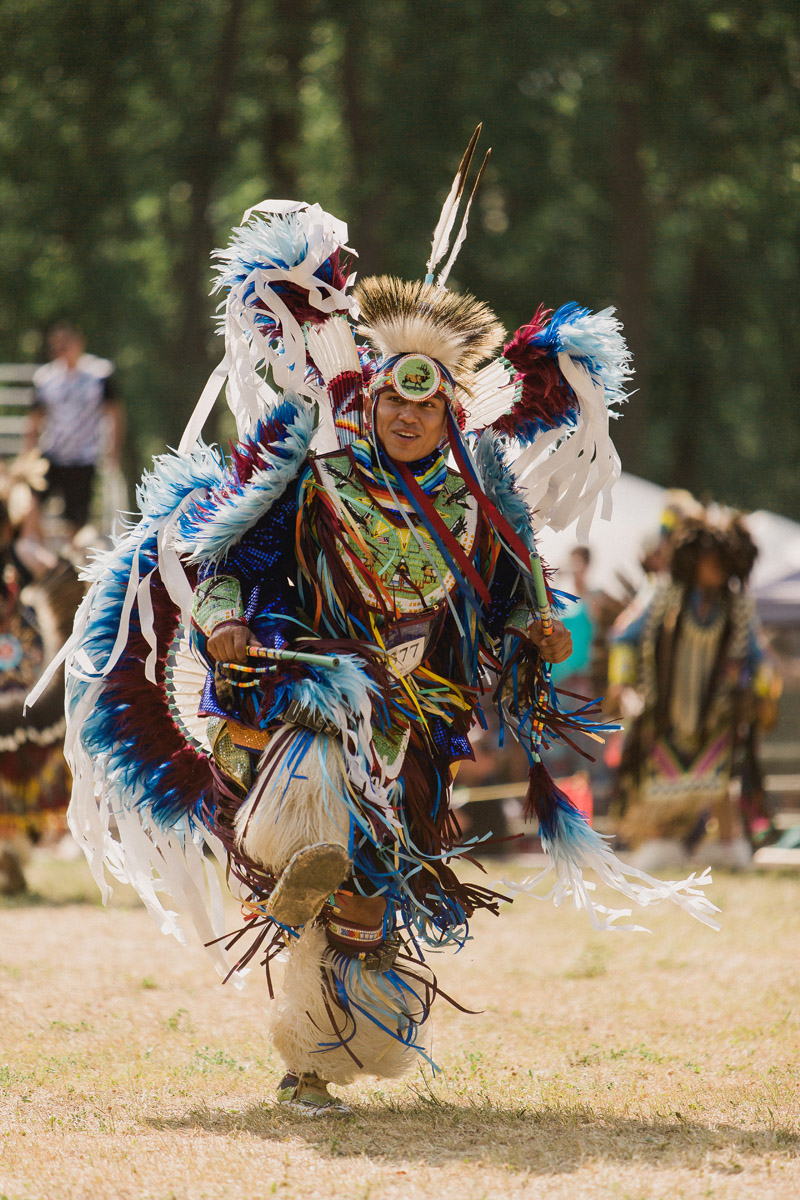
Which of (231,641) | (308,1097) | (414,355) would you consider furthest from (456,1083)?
(414,355)

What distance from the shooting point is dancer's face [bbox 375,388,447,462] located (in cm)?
357

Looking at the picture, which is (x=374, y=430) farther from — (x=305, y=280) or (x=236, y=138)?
(x=236, y=138)

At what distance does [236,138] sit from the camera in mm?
18578

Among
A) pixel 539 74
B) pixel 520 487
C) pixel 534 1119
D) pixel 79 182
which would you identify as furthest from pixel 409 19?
pixel 534 1119

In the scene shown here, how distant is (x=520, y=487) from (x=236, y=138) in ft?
51.9

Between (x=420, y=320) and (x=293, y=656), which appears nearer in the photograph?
(x=293, y=656)

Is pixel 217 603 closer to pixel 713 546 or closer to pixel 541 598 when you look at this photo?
pixel 541 598

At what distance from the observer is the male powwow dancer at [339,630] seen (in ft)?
11.1

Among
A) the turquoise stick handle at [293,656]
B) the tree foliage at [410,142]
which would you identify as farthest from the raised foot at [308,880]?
the tree foliage at [410,142]

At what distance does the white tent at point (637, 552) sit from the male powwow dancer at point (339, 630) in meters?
6.71

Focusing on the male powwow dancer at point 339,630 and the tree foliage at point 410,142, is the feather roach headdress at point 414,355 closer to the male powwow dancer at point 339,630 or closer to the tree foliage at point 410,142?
the male powwow dancer at point 339,630

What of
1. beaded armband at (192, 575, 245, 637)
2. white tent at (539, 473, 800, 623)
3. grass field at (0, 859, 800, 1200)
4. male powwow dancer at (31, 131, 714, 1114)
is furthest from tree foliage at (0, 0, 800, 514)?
beaded armband at (192, 575, 245, 637)

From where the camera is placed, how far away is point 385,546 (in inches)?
139

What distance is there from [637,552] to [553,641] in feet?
23.3
